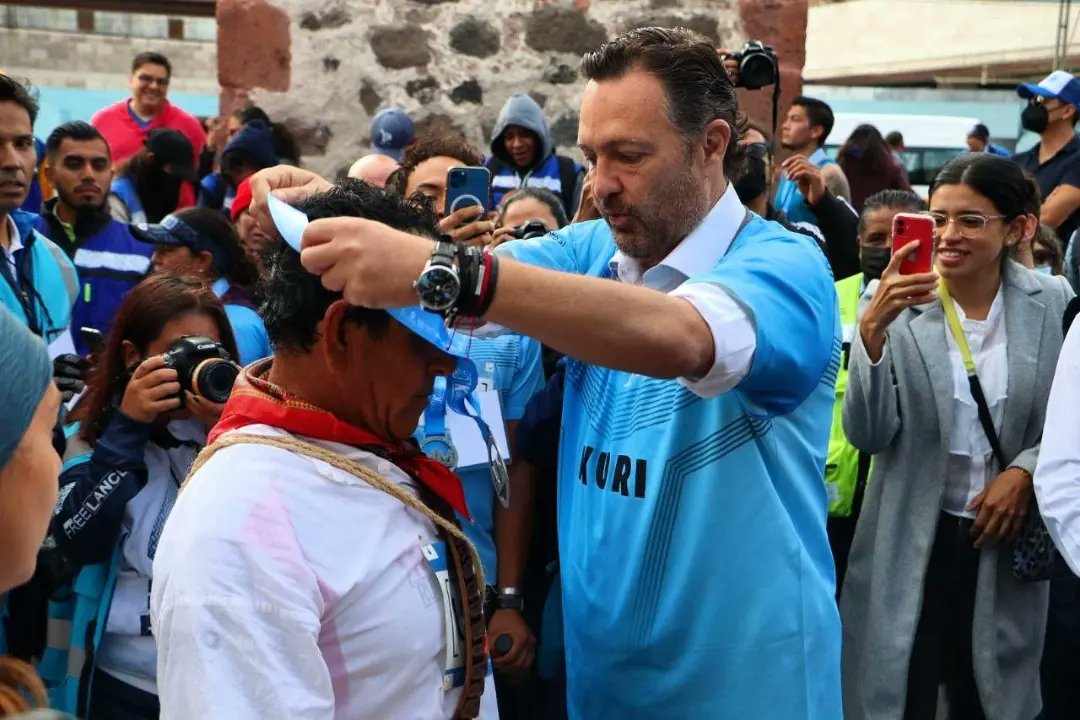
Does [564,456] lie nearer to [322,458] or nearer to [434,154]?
[322,458]

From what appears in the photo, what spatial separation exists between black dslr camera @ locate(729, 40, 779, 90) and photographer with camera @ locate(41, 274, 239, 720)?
2.59 meters

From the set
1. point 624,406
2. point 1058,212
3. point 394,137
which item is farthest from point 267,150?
point 624,406

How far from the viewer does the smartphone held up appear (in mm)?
3852

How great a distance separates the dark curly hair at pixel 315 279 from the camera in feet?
6.70

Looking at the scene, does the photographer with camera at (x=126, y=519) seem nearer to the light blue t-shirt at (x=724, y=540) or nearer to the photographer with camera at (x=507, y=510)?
the photographer with camera at (x=507, y=510)

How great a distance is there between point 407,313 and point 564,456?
860 mm

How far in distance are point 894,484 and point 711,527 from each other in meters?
1.93

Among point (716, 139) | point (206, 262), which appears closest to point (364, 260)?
point (716, 139)

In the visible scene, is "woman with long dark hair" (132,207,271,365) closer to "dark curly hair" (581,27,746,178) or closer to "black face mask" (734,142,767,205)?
"black face mask" (734,142,767,205)

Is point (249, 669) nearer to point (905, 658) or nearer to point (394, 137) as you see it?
point (905, 658)

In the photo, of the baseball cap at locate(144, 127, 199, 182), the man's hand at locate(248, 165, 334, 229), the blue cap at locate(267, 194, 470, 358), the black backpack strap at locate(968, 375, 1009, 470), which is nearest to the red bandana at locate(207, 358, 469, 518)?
the blue cap at locate(267, 194, 470, 358)

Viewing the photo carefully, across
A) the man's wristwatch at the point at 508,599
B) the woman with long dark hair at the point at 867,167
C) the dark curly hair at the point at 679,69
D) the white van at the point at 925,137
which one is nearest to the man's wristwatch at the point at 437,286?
the dark curly hair at the point at 679,69

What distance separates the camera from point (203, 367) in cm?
314

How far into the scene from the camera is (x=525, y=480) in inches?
149
